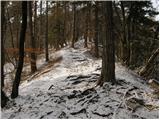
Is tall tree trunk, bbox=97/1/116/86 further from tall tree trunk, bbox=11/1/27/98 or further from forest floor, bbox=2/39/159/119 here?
tall tree trunk, bbox=11/1/27/98

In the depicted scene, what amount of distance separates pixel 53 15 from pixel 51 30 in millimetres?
2117

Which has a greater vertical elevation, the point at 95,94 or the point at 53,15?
the point at 53,15

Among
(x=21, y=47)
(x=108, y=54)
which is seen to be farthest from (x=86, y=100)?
(x=21, y=47)

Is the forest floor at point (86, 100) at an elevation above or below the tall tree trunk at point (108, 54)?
below

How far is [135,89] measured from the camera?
11078 millimetres

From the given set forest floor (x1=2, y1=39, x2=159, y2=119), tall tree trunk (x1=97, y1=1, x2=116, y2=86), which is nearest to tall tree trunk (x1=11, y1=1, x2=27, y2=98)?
forest floor (x1=2, y1=39, x2=159, y2=119)

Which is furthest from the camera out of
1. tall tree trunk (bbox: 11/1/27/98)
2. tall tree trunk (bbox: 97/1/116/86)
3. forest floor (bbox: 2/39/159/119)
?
tall tree trunk (bbox: 97/1/116/86)

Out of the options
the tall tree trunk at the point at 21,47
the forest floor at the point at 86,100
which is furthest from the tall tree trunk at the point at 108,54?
the tall tree trunk at the point at 21,47

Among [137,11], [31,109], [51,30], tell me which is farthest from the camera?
[51,30]

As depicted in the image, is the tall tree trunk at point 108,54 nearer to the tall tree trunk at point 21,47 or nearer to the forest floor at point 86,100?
the forest floor at point 86,100

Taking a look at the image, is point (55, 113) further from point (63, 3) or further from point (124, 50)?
point (63, 3)

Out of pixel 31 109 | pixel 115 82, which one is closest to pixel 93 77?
pixel 115 82

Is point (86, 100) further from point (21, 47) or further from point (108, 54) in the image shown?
point (21, 47)

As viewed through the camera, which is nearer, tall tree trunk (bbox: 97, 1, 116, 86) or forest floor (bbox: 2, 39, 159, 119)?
forest floor (bbox: 2, 39, 159, 119)
